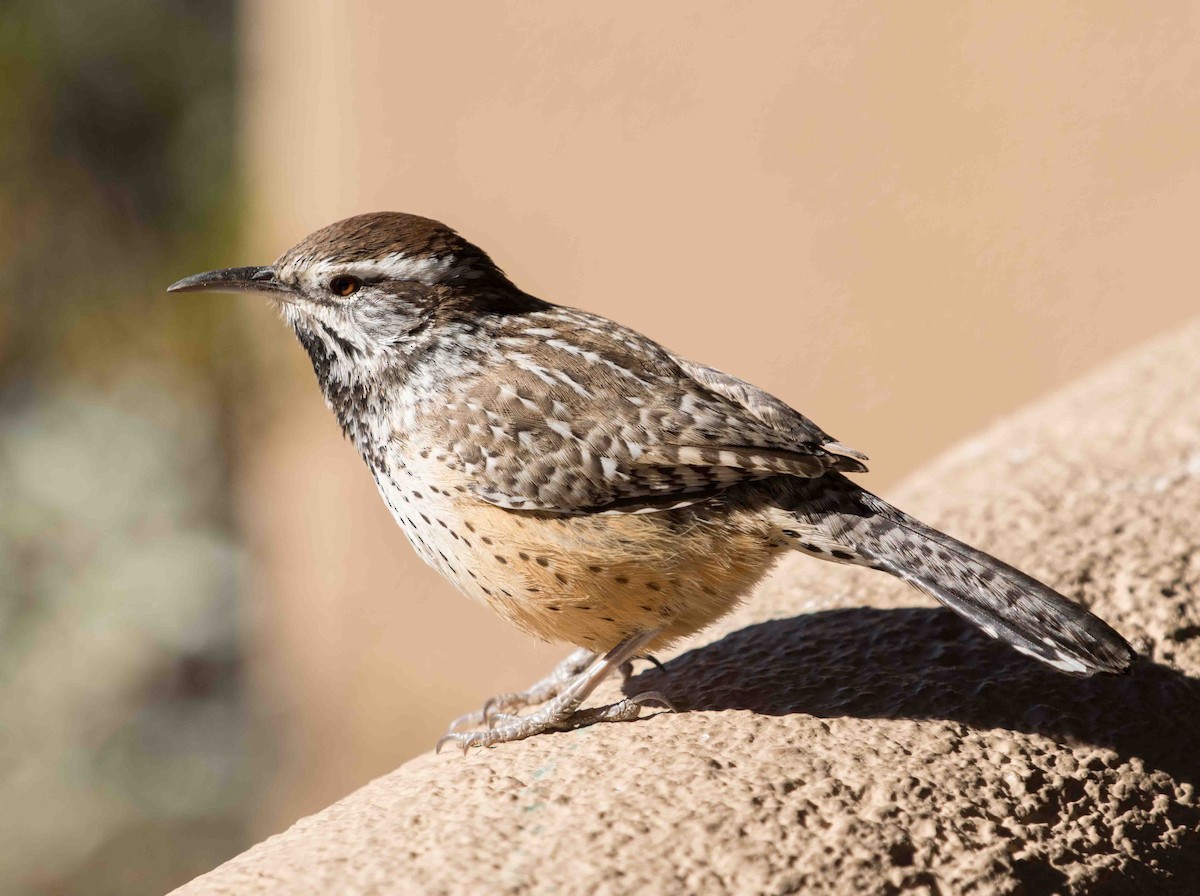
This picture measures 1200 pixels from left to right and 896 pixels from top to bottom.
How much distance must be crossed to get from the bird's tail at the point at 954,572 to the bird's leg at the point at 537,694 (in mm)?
697

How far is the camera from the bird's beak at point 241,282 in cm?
284

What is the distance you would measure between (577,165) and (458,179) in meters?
0.69

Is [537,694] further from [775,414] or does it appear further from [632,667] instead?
[775,414]

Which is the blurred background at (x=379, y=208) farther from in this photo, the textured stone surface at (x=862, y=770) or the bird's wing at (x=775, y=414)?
the bird's wing at (x=775, y=414)

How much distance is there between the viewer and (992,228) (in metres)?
6.31

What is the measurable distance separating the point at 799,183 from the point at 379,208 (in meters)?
2.32

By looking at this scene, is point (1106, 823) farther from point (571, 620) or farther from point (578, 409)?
point (578, 409)

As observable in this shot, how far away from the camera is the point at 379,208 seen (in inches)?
263

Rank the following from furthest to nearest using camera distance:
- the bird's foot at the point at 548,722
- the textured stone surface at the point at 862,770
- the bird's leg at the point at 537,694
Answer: the bird's leg at the point at 537,694 < the bird's foot at the point at 548,722 < the textured stone surface at the point at 862,770

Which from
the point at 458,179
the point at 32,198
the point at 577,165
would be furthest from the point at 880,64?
the point at 32,198

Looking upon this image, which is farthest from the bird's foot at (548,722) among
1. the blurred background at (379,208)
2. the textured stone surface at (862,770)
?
the blurred background at (379,208)

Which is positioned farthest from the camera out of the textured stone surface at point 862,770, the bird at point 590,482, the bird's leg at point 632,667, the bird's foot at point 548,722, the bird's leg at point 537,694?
the bird's leg at point 537,694

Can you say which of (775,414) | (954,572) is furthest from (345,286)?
(954,572)

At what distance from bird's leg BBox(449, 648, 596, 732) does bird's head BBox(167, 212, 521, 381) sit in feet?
2.81
